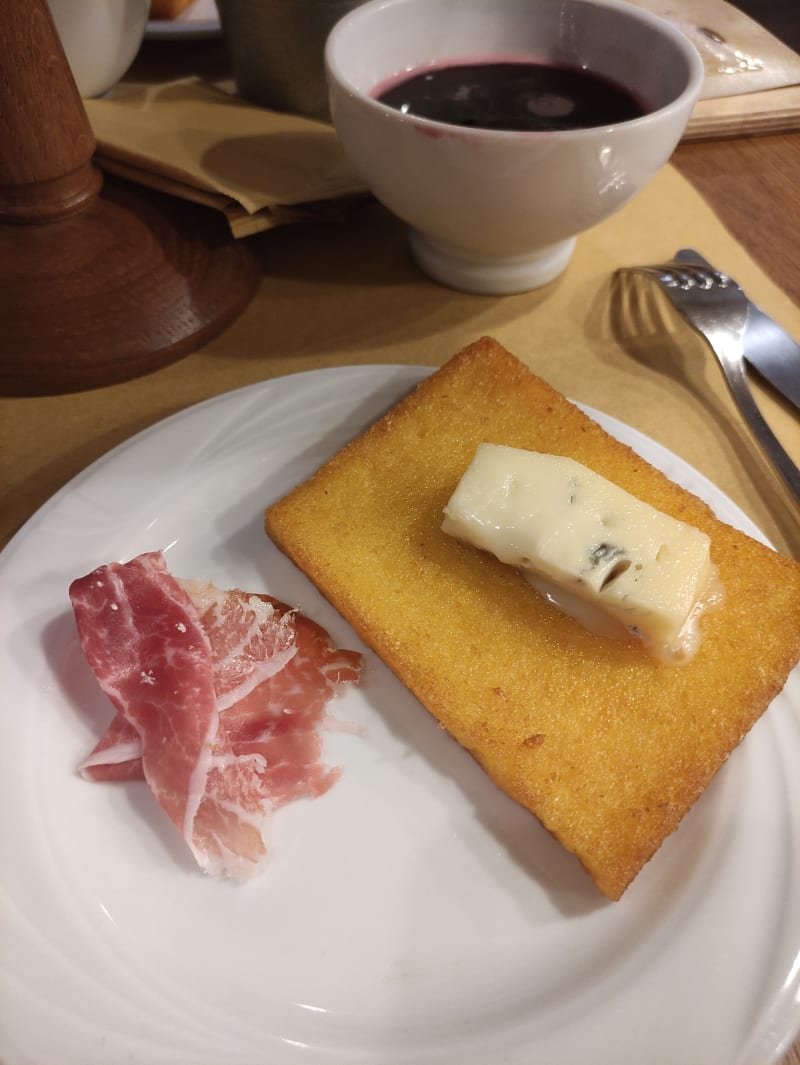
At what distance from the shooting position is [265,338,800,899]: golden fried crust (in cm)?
98

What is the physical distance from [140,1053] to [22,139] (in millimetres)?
1421

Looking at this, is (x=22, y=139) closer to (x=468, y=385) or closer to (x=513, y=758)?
(x=468, y=385)

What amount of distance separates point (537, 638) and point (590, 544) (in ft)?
0.50

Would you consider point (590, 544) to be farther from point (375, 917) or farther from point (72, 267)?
point (72, 267)

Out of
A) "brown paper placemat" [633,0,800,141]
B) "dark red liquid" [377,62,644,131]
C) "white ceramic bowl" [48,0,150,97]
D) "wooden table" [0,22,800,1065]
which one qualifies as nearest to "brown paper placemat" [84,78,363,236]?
"white ceramic bowl" [48,0,150,97]

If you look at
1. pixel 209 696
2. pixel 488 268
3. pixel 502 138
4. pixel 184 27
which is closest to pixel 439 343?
pixel 488 268

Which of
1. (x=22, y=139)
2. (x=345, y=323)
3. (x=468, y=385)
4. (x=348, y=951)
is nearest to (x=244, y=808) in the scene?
(x=348, y=951)

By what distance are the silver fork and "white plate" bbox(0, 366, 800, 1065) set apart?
70 cm

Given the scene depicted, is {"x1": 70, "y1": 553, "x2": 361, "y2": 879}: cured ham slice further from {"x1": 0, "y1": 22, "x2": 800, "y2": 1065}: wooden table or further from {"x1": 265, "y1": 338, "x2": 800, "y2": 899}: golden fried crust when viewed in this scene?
{"x1": 0, "y1": 22, "x2": 800, "y2": 1065}: wooden table

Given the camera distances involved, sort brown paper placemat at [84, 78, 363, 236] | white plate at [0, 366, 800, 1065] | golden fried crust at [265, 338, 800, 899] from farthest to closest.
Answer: brown paper placemat at [84, 78, 363, 236] → golden fried crust at [265, 338, 800, 899] → white plate at [0, 366, 800, 1065]

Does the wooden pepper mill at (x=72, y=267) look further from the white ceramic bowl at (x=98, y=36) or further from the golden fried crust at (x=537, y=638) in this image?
the golden fried crust at (x=537, y=638)

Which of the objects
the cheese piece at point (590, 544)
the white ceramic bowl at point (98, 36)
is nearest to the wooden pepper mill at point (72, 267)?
the white ceramic bowl at point (98, 36)

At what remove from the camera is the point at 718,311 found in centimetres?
163

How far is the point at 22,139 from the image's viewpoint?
1.37 metres
